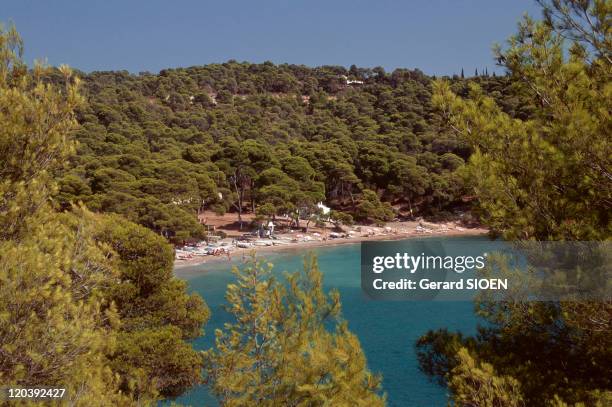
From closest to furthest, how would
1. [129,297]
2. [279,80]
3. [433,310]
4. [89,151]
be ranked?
[129,297] → [433,310] → [89,151] → [279,80]

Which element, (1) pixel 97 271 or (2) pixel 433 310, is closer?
(1) pixel 97 271

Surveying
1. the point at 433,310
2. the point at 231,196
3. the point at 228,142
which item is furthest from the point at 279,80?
the point at 433,310

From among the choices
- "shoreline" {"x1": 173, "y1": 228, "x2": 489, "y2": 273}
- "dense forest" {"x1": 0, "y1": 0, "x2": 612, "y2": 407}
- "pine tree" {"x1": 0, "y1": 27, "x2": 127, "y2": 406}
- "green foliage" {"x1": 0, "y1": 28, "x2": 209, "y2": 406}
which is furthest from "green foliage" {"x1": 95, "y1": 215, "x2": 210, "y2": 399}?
"shoreline" {"x1": 173, "y1": 228, "x2": 489, "y2": 273}

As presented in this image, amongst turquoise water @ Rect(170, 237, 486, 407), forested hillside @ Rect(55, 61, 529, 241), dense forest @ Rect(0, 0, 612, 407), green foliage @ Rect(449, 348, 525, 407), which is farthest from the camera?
forested hillside @ Rect(55, 61, 529, 241)

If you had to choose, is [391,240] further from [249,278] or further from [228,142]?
[249,278]

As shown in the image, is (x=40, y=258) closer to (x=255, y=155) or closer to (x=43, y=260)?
(x=43, y=260)

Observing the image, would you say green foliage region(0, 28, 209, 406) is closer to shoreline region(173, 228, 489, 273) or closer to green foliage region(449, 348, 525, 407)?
green foliage region(449, 348, 525, 407)

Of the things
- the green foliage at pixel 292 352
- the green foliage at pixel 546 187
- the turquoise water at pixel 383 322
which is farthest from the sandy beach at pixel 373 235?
the green foliage at pixel 546 187

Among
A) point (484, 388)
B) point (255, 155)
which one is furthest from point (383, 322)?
point (255, 155)
